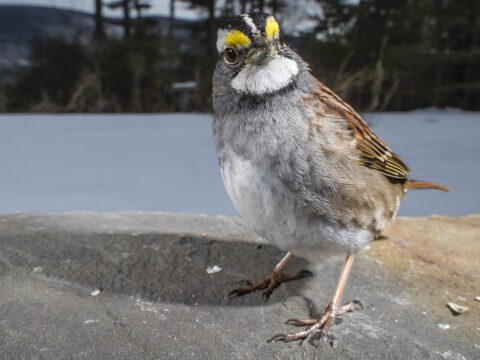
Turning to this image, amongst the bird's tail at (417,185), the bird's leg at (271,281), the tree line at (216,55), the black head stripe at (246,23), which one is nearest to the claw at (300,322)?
the bird's leg at (271,281)

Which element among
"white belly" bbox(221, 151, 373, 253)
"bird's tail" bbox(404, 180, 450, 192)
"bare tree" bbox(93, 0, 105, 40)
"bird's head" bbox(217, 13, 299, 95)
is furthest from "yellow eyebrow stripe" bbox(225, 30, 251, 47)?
"bare tree" bbox(93, 0, 105, 40)

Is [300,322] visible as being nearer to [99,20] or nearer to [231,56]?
[231,56]

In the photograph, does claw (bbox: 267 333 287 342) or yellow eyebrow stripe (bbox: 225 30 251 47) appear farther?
claw (bbox: 267 333 287 342)

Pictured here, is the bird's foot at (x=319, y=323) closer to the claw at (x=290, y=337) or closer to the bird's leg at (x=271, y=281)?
the claw at (x=290, y=337)

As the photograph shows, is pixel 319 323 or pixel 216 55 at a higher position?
pixel 216 55

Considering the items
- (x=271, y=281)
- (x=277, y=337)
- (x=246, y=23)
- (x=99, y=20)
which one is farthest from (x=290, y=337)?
(x=99, y=20)

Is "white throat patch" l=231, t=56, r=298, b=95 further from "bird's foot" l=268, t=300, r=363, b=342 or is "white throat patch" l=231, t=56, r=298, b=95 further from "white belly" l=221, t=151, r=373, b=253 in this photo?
"bird's foot" l=268, t=300, r=363, b=342
